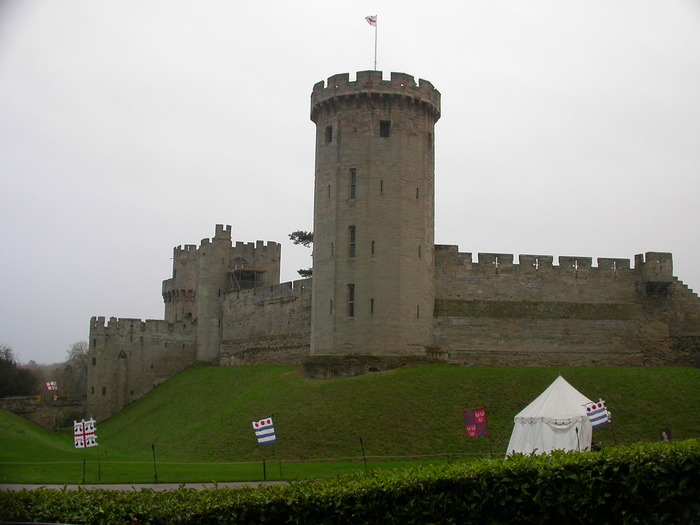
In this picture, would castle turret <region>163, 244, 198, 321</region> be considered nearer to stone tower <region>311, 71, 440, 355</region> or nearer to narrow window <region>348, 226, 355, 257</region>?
stone tower <region>311, 71, 440, 355</region>

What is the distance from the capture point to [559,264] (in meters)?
43.4

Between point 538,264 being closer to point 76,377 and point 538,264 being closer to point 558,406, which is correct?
point 558,406

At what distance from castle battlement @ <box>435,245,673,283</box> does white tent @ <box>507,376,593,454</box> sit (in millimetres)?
14927

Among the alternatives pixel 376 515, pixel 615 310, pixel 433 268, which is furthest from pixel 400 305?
pixel 376 515

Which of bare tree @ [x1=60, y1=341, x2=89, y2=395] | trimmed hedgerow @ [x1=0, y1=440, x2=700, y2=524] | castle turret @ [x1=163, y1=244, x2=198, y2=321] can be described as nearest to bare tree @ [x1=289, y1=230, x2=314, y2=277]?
castle turret @ [x1=163, y1=244, x2=198, y2=321]

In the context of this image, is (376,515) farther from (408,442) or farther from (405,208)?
(405,208)

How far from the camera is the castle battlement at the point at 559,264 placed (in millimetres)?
42625

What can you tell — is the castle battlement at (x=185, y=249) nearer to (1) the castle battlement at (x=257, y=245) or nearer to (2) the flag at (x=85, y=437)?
(1) the castle battlement at (x=257, y=245)

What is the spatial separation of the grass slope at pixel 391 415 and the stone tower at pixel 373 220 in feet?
8.00

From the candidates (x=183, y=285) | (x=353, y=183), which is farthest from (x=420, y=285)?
(x=183, y=285)

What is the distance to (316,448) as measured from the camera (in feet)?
105

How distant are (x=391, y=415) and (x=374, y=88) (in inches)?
618

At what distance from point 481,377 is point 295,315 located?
620 inches

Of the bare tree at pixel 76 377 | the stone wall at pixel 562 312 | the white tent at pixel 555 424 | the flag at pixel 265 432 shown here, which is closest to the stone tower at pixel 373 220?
the stone wall at pixel 562 312
